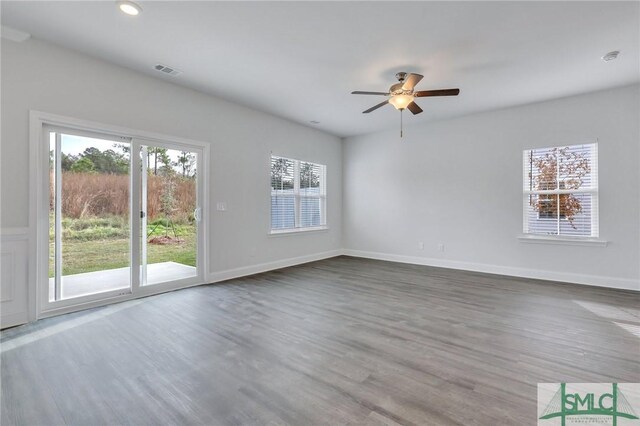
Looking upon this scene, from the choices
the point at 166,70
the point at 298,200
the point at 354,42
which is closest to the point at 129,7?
the point at 166,70

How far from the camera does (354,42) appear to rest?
2988 millimetres

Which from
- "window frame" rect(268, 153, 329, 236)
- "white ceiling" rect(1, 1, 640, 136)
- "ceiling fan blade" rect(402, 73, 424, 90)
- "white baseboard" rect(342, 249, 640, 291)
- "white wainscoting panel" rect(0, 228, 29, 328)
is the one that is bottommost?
"white baseboard" rect(342, 249, 640, 291)

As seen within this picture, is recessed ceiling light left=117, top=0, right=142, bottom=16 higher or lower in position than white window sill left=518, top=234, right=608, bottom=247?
higher

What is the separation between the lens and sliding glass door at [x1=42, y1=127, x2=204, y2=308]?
3176 millimetres

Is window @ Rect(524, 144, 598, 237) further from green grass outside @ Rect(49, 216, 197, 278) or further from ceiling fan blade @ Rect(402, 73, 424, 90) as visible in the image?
green grass outside @ Rect(49, 216, 197, 278)

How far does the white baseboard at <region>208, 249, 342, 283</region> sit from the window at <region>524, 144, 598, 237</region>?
3.87 meters

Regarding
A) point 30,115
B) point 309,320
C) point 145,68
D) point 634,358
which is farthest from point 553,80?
point 30,115

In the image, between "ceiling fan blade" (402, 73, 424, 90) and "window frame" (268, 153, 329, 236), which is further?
"window frame" (268, 153, 329, 236)

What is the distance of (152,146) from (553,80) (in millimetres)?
5408

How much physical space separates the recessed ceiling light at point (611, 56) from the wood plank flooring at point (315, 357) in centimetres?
282

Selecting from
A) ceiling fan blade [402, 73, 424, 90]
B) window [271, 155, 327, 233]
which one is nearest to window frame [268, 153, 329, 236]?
window [271, 155, 327, 233]

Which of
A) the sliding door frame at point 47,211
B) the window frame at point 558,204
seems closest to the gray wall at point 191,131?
the sliding door frame at point 47,211

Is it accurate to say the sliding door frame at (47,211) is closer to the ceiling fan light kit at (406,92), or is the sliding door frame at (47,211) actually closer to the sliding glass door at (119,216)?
the sliding glass door at (119,216)

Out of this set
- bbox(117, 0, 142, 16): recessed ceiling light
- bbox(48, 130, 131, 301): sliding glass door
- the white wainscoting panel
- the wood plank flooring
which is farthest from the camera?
bbox(48, 130, 131, 301): sliding glass door
